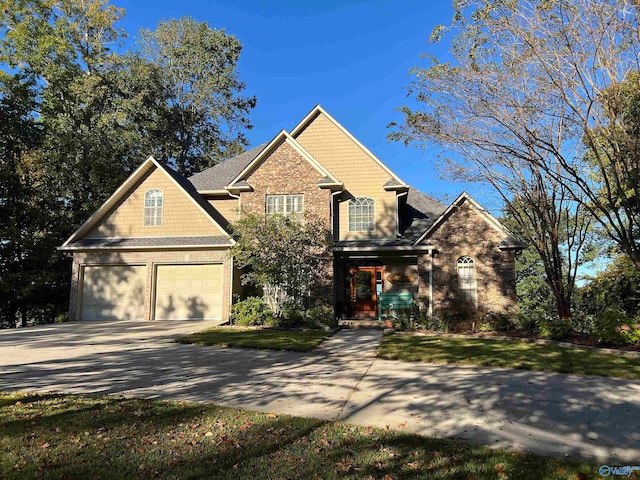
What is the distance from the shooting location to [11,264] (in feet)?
65.2

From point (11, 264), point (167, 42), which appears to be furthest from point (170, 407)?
point (167, 42)

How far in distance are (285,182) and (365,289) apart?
5772 mm

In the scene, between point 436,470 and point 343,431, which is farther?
point 343,431

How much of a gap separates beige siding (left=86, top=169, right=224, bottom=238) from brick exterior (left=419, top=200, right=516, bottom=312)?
9001mm

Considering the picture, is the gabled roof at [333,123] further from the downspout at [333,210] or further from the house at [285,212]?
the downspout at [333,210]

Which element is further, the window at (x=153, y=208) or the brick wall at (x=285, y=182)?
the window at (x=153, y=208)

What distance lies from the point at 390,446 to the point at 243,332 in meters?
8.80

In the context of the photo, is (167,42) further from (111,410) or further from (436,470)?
(436,470)

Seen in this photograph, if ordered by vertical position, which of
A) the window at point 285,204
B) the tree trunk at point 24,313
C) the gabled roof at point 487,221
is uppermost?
the window at point 285,204

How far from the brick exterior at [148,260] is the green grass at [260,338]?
336 centimetres

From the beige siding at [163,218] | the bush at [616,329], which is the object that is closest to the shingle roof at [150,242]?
the beige siding at [163,218]

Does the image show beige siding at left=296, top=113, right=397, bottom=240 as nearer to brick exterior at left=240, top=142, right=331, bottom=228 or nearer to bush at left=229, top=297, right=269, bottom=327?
brick exterior at left=240, top=142, right=331, bottom=228

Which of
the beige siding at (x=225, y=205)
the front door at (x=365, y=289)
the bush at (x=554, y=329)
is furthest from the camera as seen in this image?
the beige siding at (x=225, y=205)

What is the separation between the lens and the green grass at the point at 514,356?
783 centimetres
